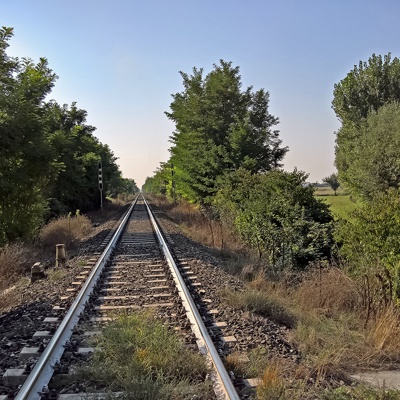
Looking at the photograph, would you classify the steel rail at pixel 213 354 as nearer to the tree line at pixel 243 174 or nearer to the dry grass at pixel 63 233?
the tree line at pixel 243 174

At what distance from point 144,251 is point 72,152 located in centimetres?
1787

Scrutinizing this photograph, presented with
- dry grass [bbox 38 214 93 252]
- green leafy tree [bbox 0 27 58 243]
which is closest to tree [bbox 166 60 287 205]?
dry grass [bbox 38 214 93 252]

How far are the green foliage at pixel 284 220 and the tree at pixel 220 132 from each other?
790cm

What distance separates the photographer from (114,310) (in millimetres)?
6484

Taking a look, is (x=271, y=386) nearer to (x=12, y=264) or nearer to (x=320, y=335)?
(x=320, y=335)

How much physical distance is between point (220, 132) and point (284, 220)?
50.0 feet

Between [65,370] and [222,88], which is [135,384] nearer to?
[65,370]

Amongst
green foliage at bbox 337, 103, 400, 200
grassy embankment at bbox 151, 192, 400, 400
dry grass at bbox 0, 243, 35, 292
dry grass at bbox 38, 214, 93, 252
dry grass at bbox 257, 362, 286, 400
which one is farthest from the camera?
green foliage at bbox 337, 103, 400, 200

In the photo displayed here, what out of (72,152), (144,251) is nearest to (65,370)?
(144,251)

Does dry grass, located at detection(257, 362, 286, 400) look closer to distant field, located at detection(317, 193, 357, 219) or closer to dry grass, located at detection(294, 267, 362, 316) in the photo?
dry grass, located at detection(294, 267, 362, 316)

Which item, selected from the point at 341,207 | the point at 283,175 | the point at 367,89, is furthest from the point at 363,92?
the point at 283,175

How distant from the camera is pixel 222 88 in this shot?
26.0 metres

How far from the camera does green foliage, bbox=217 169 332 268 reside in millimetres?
10539

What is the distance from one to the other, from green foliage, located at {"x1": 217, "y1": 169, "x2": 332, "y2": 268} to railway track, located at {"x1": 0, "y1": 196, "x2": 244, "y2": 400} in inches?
98.7
